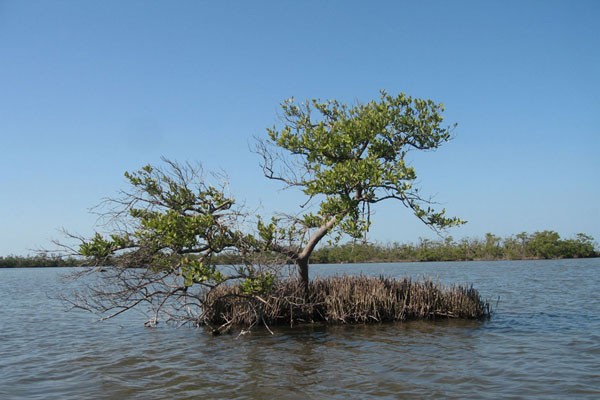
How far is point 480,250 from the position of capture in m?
64.1

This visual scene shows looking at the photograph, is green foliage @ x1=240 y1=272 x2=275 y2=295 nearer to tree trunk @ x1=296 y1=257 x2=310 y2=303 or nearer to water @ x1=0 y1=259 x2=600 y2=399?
water @ x1=0 y1=259 x2=600 y2=399

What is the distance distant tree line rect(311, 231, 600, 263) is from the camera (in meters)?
61.8

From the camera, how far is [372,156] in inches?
459

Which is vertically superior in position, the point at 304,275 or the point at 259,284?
the point at 304,275

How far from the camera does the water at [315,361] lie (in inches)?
291

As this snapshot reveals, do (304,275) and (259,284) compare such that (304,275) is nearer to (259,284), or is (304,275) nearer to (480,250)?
(259,284)

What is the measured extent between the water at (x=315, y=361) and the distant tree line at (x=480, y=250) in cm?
4718

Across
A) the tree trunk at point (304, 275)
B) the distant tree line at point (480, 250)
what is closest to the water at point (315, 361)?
the tree trunk at point (304, 275)

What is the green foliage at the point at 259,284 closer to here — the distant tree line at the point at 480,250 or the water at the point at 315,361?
the water at the point at 315,361

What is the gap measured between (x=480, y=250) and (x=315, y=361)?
59.9 metres

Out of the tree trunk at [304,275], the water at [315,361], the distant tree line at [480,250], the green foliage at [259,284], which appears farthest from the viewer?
the distant tree line at [480,250]

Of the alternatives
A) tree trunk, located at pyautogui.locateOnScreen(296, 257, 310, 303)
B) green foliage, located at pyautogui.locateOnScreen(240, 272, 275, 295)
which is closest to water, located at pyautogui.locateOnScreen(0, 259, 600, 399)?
tree trunk, located at pyautogui.locateOnScreen(296, 257, 310, 303)

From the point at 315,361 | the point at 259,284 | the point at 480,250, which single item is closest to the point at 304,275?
the point at 259,284

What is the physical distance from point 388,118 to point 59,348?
9.28 metres
